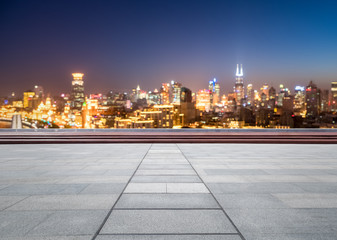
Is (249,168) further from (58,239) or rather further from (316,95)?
(316,95)

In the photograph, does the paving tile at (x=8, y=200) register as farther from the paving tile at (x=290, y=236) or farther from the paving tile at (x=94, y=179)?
the paving tile at (x=290, y=236)

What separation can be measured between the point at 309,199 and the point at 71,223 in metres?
5.26

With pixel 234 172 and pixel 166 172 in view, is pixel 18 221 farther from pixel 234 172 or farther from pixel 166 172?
pixel 234 172

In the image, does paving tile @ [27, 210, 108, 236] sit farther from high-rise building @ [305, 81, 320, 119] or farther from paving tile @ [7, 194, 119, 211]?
high-rise building @ [305, 81, 320, 119]

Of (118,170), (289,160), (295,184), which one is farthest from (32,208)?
(289,160)

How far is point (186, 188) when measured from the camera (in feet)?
20.7

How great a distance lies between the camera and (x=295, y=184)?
22.1 feet

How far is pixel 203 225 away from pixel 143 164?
540 cm

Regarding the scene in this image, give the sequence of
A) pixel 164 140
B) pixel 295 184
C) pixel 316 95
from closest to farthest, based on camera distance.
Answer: pixel 295 184
pixel 164 140
pixel 316 95

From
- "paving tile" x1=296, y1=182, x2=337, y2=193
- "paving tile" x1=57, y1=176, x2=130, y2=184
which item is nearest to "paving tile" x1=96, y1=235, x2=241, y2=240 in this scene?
"paving tile" x1=57, y1=176, x2=130, y2=184

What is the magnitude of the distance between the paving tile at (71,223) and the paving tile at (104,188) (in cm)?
120

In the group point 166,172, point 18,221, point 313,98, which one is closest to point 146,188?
point 166,172

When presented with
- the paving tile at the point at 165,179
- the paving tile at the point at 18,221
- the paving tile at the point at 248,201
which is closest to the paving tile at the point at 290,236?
the paving tile at the point at 248,201

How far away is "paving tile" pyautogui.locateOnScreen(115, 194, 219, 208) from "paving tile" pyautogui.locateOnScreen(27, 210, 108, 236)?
0.65 metres
